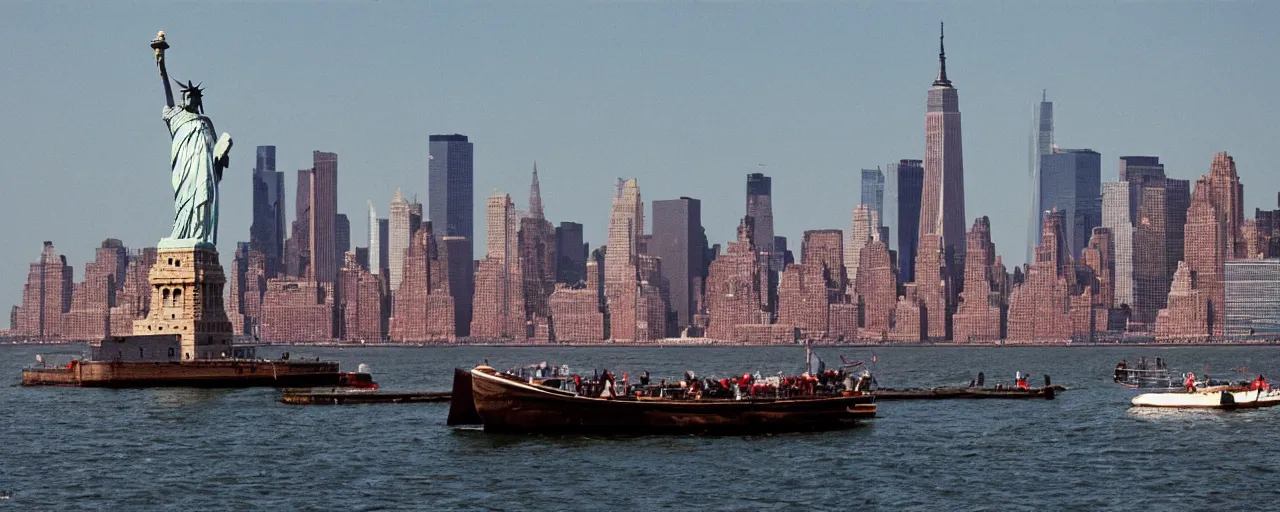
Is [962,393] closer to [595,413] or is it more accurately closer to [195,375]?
[595,413]

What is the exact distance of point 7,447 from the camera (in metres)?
86.1

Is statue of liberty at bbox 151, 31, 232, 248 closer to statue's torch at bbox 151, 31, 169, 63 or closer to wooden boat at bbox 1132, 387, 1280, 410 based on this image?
statue's torch at bbox 151, 31, 169, 63

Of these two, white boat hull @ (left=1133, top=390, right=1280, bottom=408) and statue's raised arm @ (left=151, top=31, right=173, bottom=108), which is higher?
statue's raised arm @ (left=151, top=31, right=173, bottom=108)

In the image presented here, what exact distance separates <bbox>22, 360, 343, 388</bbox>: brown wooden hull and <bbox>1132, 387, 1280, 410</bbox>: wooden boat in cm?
6281

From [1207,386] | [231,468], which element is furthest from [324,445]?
[1207,386]

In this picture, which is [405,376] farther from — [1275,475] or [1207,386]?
[1275,475]

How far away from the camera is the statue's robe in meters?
148

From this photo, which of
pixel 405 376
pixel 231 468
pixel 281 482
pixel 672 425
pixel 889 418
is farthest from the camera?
pixel 405 376

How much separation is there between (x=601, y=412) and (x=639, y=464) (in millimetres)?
9745

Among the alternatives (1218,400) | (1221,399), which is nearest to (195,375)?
(1218,400)

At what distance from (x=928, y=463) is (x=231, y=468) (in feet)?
95.1

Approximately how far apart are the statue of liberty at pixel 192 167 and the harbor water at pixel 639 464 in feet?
140

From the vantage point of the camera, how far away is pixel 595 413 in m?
84.3

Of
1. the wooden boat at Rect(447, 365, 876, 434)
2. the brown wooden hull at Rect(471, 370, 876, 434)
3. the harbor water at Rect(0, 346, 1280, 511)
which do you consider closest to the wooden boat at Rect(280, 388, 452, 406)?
the harbor water at Rect(0, 346, 1280, 511)
